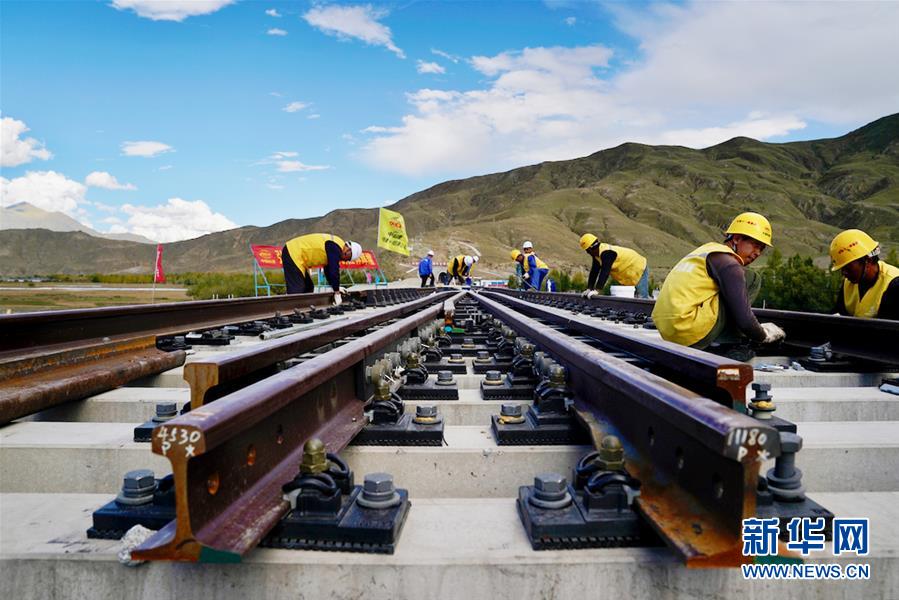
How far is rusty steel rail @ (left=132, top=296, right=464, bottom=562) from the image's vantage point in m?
1.10

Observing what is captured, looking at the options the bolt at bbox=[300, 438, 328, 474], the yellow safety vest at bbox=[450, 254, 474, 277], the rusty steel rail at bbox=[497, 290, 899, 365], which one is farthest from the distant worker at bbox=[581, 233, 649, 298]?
the yellow safety vest at bbox=[450, 254, 474, 277]

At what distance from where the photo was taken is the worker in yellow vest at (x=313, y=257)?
10.3m

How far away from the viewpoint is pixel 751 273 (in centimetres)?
420

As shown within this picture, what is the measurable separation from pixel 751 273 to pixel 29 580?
4.50 meters

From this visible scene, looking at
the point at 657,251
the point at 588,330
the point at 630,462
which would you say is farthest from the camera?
the point at 657,251

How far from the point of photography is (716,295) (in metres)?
3.81

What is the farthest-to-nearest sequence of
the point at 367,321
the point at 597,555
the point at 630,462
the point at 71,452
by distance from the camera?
the point at 367,321
the point at 71,452
the point at 630,462
the point at 597,555

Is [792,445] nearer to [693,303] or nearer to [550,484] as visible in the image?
[550,484]

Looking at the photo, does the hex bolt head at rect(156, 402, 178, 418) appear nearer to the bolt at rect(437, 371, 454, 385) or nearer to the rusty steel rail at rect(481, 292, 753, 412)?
the bolt at rect(437, 371, 454, 385)

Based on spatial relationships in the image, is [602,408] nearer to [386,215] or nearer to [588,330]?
[588,330]

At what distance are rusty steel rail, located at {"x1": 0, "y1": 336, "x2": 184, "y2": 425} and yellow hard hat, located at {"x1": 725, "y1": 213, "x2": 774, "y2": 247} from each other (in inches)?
157

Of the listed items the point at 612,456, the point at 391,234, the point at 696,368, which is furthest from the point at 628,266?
the point at 391,234

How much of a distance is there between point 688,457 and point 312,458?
3.21ft

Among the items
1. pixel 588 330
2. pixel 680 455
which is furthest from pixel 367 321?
pixel 680 455
